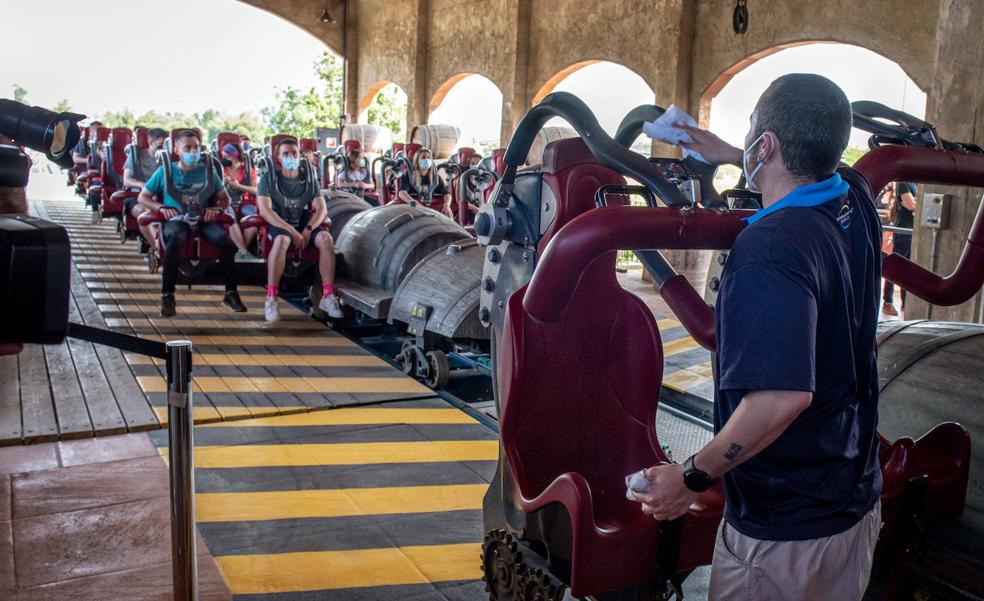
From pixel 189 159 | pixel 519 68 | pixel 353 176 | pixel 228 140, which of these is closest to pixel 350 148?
pixel 353 176

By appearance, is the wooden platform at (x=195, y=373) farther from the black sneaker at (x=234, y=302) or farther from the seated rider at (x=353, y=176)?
the seated rider at (x=353, y=176)

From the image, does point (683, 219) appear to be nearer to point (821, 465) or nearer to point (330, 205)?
point (821, 465)

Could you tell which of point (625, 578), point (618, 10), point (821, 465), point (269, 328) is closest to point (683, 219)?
point (821, 465)

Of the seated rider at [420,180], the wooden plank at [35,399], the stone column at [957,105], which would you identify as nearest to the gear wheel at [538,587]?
the wooden plank at [35,399]

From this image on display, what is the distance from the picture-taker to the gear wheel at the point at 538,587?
2.09 meters

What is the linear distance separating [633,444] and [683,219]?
0.91m

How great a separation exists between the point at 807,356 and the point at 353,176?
10694 millimetres

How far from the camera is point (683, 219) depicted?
177 centimetres

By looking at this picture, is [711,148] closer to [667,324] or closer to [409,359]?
[409,359]

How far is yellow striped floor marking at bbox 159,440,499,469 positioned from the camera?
12.1 ft

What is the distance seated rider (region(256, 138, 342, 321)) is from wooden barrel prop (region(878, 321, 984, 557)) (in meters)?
4.60

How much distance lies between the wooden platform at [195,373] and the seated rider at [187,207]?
29 centimetres

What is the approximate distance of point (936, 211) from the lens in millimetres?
5793

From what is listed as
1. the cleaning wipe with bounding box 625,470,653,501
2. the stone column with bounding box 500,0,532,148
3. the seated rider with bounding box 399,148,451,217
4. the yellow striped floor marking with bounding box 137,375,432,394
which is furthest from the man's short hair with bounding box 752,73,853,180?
the stone column with bounding box 500,0,532,148
